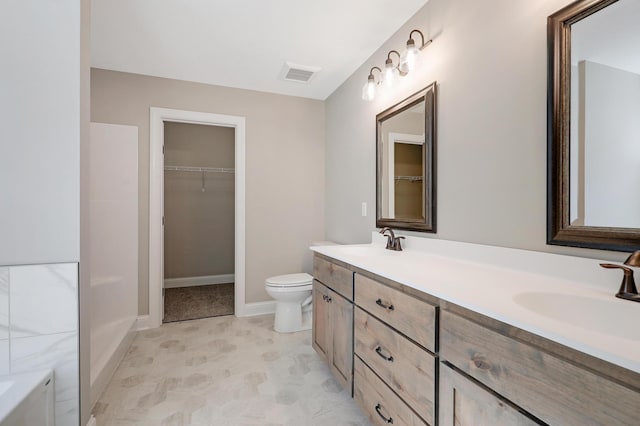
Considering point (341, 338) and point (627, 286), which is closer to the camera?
point (627, 286)

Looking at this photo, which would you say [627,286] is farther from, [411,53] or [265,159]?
[265,159]

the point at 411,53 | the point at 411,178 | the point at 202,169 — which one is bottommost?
the point at 411,178

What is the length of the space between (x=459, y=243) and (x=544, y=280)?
474 mm

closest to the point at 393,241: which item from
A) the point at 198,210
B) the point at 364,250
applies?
the point at 364,250

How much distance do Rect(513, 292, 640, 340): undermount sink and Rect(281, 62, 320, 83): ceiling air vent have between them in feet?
7.68

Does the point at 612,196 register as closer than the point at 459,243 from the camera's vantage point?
Yes

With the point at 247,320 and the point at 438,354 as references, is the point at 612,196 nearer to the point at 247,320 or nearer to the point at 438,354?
the point at 438,354

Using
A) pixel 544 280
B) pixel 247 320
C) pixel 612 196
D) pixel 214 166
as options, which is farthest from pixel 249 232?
pixel 612 196

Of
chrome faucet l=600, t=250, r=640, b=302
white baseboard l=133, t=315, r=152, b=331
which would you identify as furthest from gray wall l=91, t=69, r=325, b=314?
chrome faucet l=600, t=250, r=640, b=302

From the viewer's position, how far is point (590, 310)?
3.07 feet

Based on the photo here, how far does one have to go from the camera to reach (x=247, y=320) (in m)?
2.96

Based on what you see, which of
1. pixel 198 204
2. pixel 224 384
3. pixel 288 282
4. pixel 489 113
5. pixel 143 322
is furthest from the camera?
pixel 198 204

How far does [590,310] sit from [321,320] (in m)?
1.41

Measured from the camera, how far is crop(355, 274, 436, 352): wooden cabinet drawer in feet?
3.45
